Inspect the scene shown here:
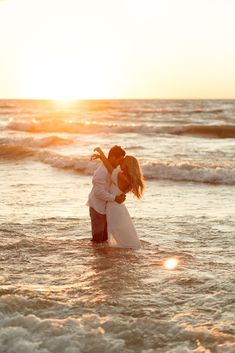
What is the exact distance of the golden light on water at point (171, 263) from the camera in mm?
7676

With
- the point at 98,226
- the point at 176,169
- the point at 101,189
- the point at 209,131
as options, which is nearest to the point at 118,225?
the point at 98,226

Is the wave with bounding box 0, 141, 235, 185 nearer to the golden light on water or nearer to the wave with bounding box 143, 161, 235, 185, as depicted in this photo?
the wave with bounding box 143, 161, 235, 185

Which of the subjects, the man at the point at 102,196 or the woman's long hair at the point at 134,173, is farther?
the man at the point at 102,196

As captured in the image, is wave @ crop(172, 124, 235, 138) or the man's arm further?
wave @ crop(172, 124, 235, 138)

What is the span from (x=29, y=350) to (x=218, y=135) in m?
38.5

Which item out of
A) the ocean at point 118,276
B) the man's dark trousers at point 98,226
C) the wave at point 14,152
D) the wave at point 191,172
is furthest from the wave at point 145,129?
the man's dark trousers at point 98,226

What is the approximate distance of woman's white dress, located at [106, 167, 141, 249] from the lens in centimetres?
868

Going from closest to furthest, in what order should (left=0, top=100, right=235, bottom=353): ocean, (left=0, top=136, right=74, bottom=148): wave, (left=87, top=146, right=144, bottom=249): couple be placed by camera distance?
(left=0, top=100, right=235, bottom=353): ocean
(left=87, top=146, right=144, bottom=249): couple
(left=0, top=136, right=74, bottom=148): wave

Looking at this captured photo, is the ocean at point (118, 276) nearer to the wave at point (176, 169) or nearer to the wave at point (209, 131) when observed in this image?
the wave at point (176, 169)

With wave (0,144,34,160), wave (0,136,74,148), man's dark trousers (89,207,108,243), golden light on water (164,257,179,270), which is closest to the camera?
golden light on water (164,257,179,270)

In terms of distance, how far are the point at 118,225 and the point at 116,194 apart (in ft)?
1.56

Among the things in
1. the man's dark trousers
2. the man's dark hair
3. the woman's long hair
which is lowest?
the man's dark trousers

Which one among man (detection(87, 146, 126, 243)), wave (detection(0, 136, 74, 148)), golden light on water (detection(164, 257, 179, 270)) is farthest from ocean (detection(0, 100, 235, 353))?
wave (detection(0, 136, 74, 148))

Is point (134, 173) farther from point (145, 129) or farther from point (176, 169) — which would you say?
point (145, 129)
